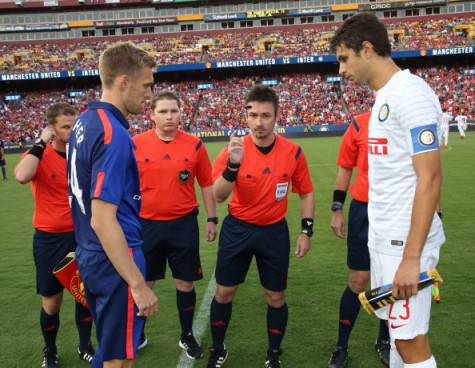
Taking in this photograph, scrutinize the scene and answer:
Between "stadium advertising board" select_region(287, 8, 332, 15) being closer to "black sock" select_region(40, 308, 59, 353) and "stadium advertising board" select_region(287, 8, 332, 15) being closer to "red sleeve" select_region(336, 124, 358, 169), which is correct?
"red sleeve" select_region(336, 124, 358, 169)

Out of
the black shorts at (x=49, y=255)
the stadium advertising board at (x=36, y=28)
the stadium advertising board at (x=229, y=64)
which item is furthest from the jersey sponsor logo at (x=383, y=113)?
the stadium advertising board at (x=36, y=28)

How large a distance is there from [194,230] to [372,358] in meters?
2.03

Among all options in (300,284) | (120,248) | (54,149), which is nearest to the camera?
(120,248)

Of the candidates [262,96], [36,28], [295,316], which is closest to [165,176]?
[262,96]

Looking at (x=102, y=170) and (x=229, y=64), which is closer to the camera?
(x=102, y=170)

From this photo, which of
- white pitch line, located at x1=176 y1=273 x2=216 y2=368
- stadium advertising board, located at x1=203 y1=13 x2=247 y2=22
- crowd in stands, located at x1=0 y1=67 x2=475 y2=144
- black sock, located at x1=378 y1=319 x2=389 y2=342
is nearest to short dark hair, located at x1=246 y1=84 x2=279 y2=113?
black sock, located at x1=378 y1=319 x2=389 y2=342

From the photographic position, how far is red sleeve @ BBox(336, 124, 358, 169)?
3.79 m

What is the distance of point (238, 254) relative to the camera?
3.52m

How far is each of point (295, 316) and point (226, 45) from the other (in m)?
47.7

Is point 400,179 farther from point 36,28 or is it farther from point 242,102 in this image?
point 36,28

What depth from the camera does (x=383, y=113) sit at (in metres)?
2.24

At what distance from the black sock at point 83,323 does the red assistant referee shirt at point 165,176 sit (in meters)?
Result: 1.05

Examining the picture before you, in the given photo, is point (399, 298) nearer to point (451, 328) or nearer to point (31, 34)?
point (451, 328)

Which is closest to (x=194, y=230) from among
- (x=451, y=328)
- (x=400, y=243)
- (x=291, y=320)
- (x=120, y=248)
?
(x=291, y=320)
